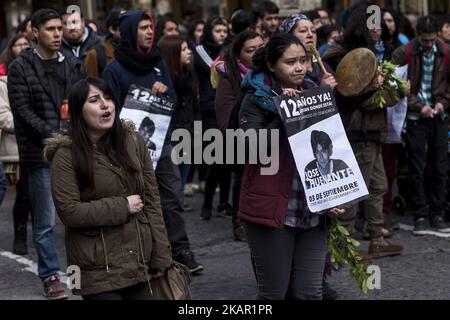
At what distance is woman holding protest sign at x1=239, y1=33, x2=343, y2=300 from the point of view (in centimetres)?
493

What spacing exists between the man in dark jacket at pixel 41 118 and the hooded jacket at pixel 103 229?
6.78 ft

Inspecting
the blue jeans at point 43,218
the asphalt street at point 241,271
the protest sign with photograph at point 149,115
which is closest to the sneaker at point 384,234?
the asphalt street at point 241,271

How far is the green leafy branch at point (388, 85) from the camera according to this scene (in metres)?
6.07

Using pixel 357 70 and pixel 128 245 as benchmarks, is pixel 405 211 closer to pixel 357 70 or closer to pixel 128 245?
pixel 357 70

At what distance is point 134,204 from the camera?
14.6ft

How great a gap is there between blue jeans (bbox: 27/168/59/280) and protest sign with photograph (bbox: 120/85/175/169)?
693 mm

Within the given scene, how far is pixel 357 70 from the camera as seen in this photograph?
5418mm

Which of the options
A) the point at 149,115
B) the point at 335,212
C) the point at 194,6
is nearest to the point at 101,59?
the point at 149,115

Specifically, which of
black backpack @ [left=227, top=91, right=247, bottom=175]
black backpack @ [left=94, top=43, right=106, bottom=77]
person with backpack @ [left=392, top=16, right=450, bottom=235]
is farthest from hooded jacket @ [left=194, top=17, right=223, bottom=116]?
black backpack @ [left=227, top=91, right=247, bottom=175]

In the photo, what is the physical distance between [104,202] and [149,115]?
241 centimetres

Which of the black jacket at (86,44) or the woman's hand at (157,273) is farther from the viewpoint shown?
the black jacket at (86,44)

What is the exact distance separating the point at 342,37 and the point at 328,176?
2533 mm

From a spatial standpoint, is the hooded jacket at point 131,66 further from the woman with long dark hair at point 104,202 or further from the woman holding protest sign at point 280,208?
the woman with long dark hair at point 104,202

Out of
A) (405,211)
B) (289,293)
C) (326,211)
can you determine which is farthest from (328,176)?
(405,211)
